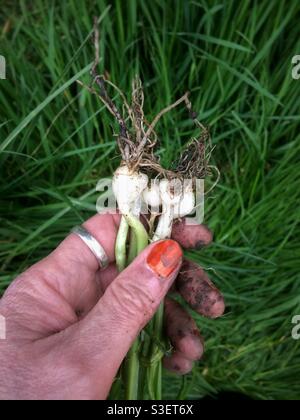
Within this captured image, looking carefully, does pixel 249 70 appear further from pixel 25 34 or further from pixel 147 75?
pixel 25 34

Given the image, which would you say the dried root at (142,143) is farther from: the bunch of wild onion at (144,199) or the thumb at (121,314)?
the thumb at (121,314)

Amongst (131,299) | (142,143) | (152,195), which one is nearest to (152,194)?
(152,195)

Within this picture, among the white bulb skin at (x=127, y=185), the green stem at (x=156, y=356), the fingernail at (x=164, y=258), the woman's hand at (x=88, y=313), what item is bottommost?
the green stem at (x=156, y=356)

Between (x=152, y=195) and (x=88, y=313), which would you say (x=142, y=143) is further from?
(x=88, y=313)

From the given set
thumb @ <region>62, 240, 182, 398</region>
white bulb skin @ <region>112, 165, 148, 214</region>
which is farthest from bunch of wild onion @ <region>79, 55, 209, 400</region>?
thumb @ <region>62, 240, 182, 398</region>

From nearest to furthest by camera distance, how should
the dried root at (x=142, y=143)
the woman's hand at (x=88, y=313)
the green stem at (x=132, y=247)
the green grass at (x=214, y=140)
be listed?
1. the woman's hand at (x=88, y=313)
2. the dried root at (x=142, y=143)
3. the green stem at (x=132, y=247)
4. the green grass at (x=214, y=140)

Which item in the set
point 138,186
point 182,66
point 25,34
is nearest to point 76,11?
point 25,34

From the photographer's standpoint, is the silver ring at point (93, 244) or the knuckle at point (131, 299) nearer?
the knuckle at point (131, 299)

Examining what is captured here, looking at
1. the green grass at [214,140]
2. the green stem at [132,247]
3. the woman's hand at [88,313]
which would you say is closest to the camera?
the woman's hand at [88,313]

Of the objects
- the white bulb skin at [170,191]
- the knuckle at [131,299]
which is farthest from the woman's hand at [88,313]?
the white bulb skin at [170,191]
